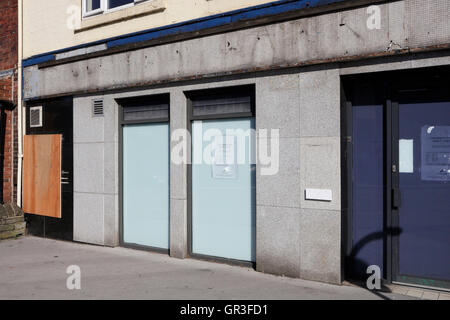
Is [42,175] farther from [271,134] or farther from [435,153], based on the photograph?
[435,153]

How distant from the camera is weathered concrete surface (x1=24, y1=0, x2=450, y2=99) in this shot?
5.74 m

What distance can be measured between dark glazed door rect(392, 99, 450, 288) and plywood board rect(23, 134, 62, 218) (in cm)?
707

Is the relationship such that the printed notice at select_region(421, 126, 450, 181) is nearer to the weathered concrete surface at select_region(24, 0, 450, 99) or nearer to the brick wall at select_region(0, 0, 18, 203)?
the weathered concrete surface at select_region(24, 0, 450, 99)

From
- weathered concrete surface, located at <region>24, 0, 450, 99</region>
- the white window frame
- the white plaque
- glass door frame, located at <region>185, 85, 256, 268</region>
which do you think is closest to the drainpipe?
weathered concrete surface, located at <region>24, 0, 450, 99</region>


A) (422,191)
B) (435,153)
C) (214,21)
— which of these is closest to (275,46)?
(214,21)

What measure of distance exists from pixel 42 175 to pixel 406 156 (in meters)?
7.79

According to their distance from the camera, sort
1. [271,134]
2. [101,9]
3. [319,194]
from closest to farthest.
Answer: [319,194] < [271,134] < [101,9]

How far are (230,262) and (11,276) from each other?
11.3ft

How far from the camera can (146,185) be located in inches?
343

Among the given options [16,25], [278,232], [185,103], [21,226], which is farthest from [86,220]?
[16,25]

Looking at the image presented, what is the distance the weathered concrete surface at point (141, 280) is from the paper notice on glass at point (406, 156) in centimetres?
170

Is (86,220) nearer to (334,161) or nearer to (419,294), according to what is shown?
(334,161)

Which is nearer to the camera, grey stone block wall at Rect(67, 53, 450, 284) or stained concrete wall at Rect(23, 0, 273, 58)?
grey stone block wall at Rect(67, 53, 450, 284)

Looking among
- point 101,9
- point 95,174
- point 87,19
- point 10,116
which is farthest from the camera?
point 10,116
